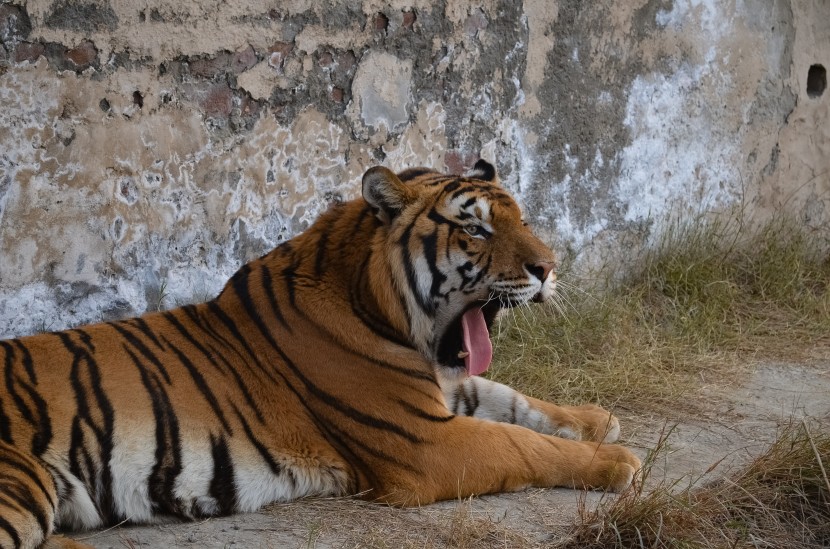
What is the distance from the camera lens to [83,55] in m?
3.51

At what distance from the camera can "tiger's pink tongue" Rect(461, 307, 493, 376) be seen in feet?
10.3

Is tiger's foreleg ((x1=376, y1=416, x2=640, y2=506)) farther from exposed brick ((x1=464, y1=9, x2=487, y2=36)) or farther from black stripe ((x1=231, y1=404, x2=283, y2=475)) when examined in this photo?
exposed brick ((x1=464, y1=9, x2=487, y2=36))

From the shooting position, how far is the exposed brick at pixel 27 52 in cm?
338

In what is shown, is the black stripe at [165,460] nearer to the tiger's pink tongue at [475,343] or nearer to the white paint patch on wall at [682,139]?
the tiger's pink tongue at [475,343]

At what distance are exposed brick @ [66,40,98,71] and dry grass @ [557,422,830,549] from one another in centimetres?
→ 212

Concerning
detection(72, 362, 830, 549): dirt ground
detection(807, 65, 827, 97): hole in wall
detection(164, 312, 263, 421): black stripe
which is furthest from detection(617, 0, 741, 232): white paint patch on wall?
detection(164, 312, 263, 421): black stripe

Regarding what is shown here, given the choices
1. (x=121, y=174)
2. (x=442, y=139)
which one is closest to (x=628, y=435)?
(x=442, y=139)

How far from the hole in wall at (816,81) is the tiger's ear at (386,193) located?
A: 3886 millimetres

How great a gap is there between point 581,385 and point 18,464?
2.12 metres

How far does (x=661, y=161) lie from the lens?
5375 mm

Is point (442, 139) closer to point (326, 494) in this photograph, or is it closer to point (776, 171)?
point (326, 494)

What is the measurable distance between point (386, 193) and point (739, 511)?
1.28 meters

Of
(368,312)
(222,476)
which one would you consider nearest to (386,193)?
(368,312)

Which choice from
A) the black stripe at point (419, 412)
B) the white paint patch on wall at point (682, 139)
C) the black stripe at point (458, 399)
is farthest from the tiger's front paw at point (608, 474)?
the white paint patch on wall at point (682, 139)
